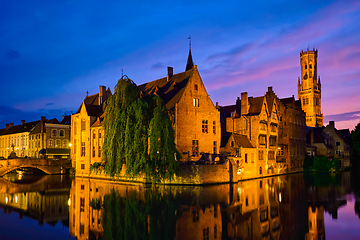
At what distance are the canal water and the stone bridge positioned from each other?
2568 cm

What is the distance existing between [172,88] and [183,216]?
90.5 feet

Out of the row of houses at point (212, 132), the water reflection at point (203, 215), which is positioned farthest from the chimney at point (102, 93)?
the water reflection at point (203, 215)

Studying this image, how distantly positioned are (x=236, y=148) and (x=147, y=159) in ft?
52.1

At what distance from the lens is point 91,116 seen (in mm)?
51500

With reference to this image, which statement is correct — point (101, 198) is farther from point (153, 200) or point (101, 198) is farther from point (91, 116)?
point (91, 116)

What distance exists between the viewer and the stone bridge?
5278 cm

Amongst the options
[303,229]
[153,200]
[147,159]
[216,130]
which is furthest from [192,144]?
[303,229]

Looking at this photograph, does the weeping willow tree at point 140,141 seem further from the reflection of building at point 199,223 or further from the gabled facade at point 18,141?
the gabled facade at point 18,141

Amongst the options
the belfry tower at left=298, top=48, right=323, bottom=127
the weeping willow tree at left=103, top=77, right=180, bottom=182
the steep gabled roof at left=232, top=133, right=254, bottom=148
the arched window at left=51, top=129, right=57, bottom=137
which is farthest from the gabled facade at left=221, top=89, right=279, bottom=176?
the belfry tower at left=298, top=48, right=323, bottom=127

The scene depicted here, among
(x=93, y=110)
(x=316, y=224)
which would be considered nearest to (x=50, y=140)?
(x=93, y=110)

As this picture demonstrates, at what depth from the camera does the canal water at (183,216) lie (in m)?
15.9

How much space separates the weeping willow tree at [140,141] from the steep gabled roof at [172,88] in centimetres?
794

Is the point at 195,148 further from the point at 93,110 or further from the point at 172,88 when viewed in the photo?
the point at 93,110

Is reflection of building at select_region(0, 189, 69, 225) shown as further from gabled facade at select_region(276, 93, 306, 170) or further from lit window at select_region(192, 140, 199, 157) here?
gabled facade at select_region(276, 93, 306, 170)
